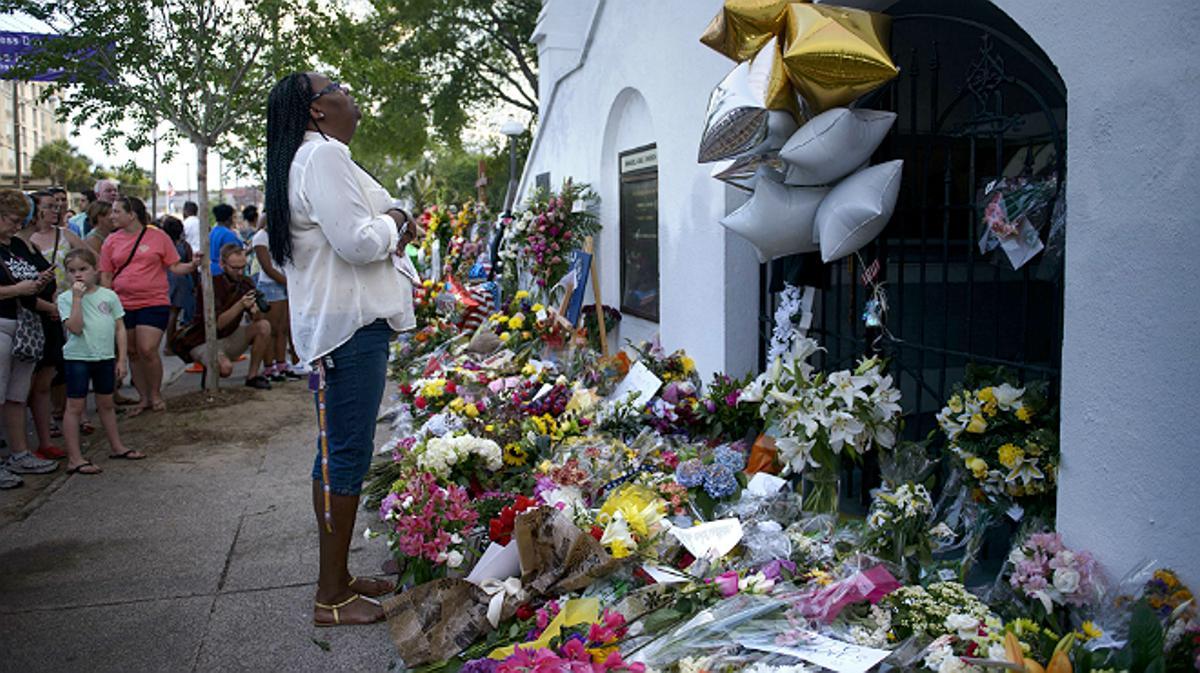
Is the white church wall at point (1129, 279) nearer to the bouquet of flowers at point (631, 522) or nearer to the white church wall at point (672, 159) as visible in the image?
the bouquet of flowers at point (631, 522)

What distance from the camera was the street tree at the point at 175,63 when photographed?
23.3ft

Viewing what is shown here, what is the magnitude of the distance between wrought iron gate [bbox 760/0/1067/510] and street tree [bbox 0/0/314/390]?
514 cm

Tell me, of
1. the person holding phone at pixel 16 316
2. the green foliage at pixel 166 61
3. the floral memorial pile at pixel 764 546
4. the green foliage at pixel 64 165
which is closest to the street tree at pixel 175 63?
the green foliage at pixel 166 61

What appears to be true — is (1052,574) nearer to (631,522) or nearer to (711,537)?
(711,537)

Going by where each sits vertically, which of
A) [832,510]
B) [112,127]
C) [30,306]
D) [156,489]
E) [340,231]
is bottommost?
[156,489]

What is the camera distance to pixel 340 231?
3.23 m

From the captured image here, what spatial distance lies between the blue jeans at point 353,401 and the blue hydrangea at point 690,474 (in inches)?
51.4

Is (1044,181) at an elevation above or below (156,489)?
above

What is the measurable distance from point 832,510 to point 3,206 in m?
4.95

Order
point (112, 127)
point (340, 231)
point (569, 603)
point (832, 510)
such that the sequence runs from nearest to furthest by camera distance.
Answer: point (569, 603) < point (340, 231) < point (832, 510) < point (112, 127)

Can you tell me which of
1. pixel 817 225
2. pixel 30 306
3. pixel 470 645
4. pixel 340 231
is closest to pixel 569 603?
pixel 470 645

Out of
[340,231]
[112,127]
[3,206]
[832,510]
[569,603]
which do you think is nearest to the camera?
[569,603]

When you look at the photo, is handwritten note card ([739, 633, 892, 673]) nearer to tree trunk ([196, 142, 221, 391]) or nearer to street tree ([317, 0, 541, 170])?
tree trunk ([196, 142, 221, 391])

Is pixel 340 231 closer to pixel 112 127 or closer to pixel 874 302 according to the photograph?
pixel 874 302
